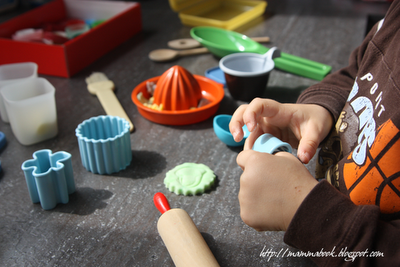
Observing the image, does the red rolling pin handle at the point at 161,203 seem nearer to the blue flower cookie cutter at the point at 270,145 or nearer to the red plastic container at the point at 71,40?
the blue flower cookie cutter at the point at 270,145

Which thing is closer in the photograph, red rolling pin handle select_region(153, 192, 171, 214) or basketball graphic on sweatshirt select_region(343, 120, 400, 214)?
basketball graphic on sweatshirt select_region(343, 120, 400, 214)

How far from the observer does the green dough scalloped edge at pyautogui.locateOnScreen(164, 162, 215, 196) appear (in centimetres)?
56

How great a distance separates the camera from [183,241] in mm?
428

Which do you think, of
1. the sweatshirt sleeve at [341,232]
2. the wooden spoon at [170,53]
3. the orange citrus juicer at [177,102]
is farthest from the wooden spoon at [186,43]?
the sweatshirt sleeve at [341,232]

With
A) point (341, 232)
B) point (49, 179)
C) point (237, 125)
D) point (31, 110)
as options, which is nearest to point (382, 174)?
point (341, 232)

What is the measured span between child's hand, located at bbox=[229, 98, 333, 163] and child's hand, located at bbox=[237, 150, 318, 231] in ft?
0.20

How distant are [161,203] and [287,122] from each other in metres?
0.24

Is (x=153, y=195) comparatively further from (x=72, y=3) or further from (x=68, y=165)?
(x=72, y=3)

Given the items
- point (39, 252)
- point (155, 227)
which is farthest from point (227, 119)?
point (39, 252)

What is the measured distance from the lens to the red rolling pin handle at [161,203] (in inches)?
19.5

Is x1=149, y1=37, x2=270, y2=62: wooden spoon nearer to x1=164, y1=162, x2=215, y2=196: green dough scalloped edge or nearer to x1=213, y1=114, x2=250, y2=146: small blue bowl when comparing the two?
x1=213, y1=114, x2=250, y2=146: small blue bowl

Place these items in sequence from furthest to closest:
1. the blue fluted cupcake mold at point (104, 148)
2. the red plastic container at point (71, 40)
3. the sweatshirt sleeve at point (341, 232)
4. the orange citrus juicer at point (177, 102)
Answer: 1. the red plastic container at point (71, 40)
2. the orange citrus juicer at point (177, 102)
3. the blue fluted cupcake mold at point (104, 148)
4. the sweatshirt sleeve at point (341, 232)

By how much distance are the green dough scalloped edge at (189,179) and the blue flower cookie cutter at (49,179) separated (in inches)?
6.3

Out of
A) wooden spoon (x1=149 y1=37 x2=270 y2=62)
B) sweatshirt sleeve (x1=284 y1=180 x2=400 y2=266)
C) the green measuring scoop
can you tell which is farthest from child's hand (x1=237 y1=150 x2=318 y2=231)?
wooden spoon (x1=149 y1=37 x2=270 y2=62)
